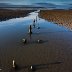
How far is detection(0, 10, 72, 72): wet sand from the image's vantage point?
17.5 m

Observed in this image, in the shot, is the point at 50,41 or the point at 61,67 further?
the point at 50,41

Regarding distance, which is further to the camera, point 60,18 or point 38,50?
point 60,18

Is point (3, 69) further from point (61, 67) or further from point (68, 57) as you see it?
point (68, 57)

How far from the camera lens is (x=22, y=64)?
1770 centimetres

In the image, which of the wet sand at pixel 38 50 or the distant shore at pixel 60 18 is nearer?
the wet sand at pixel 38 50

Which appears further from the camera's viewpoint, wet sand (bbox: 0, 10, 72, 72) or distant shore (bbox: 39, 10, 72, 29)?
distant shore (bbox: 39, 10, 72, 29)

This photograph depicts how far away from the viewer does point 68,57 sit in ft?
64.7

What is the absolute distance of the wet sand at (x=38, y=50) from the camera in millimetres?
17542

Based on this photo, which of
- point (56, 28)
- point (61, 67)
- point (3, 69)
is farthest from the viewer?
point (56, 28)

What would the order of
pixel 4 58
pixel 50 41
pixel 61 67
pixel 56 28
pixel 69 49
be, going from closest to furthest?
pixel 61 67 < pixel 4 58 < pixel 69 49 < pixel 50 41 < pixel 56 28

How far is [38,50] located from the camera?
21344 millimetres

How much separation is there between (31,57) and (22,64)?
6.08 ft

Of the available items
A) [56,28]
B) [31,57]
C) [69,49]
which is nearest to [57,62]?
[31,57]

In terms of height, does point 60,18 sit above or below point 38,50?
above
